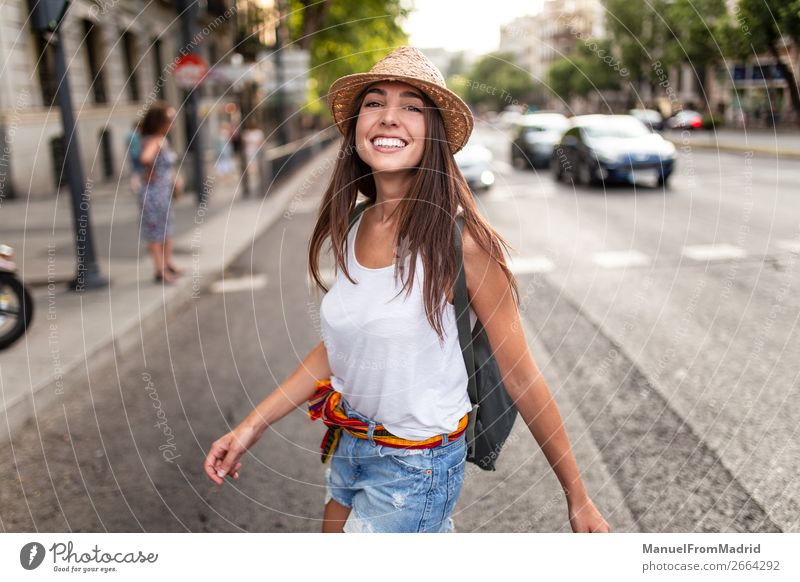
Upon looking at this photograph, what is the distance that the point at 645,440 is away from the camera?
3857 mm

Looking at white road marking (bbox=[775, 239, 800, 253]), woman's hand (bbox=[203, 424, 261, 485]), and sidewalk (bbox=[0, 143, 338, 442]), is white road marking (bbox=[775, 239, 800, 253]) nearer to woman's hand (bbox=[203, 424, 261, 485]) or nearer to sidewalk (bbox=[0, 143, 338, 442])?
sidewalk (bbox=[0, 143, 338, 442])

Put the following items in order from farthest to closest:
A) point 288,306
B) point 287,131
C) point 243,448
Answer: point 287,131
point 288,306
point 243,448

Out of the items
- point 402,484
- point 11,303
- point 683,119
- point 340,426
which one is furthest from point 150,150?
point 402,484

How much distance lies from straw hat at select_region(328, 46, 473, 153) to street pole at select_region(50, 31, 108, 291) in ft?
19.0

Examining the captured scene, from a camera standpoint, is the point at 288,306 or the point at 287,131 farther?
the point at 287,131

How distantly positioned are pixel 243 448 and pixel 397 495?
458 mm

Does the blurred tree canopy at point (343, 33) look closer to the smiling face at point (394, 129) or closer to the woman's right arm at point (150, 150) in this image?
the woman's right arm at point (150, 150)

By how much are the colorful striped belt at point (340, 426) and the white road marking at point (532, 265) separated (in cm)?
633

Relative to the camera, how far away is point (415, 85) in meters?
1.71

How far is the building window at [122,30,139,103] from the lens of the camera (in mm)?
22391

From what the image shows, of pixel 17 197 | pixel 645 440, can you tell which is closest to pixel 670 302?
pixel 645 440

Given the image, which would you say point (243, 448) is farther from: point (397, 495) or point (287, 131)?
point (287, 131)

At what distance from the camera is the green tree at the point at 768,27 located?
9.38 ft

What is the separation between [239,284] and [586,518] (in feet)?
23.3
